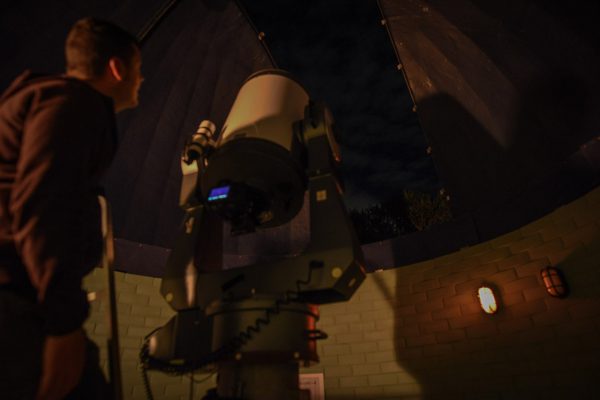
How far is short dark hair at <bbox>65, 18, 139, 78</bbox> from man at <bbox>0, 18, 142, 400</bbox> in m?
0.16

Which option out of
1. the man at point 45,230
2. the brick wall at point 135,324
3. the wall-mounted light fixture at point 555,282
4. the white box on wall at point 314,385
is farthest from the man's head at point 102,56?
the white box on wall at point 314,385

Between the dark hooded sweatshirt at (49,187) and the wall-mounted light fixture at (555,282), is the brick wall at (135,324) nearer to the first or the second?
the dark hooded sweatshirt at (49,187)

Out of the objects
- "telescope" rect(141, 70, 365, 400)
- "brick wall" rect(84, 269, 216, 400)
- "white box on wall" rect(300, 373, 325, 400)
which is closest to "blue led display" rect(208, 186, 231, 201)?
"telescope" rect(141, 70, 365, 400)

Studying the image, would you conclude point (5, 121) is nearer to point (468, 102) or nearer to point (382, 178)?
point (468, 102)

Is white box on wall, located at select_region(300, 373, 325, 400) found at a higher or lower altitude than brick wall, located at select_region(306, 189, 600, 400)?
lower

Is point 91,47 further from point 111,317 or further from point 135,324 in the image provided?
point 135,324

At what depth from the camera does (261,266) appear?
1.52 metres

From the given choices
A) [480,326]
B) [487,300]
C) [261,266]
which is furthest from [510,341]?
[261,266]

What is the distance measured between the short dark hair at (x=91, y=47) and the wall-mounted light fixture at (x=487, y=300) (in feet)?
12.9

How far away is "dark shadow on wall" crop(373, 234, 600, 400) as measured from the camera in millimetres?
2951

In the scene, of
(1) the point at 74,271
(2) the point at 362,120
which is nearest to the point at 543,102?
(1) the point at 74,271

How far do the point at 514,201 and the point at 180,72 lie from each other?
16.2ft

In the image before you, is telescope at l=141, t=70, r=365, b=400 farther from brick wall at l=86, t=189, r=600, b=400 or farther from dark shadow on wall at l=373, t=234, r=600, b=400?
dark shadow on wall at l=373, t=234, r=600, b=400

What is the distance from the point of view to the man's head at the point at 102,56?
1237 millimetres
